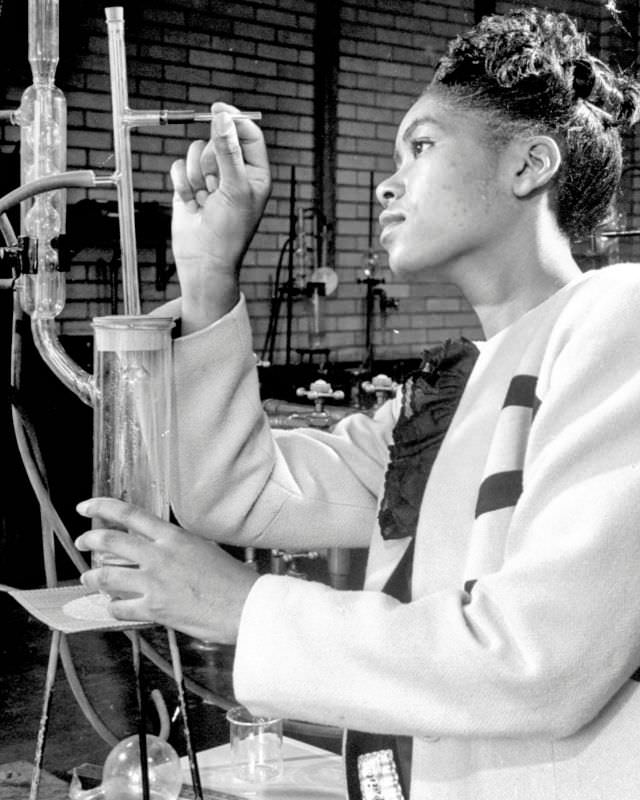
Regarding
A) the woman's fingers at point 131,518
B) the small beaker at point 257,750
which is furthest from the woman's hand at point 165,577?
the small beaker at point 257,750

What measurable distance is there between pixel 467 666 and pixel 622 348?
12.9 inches

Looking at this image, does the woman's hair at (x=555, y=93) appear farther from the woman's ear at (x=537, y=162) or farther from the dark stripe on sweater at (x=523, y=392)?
the dark stripe on sweater at (x=523, y=392)

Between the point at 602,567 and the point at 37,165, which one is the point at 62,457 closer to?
the point at 37,165

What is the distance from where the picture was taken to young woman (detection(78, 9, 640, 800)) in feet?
3.05

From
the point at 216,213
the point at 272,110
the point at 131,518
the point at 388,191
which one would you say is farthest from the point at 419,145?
the point at 272,110

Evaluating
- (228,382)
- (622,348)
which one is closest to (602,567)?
(622,348)

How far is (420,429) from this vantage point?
4.29 ft

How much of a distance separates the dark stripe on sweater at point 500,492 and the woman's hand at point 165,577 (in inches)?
9.3

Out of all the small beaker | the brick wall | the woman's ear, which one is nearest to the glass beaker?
the woman's ear

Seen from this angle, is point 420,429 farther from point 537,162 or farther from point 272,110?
point 272,110

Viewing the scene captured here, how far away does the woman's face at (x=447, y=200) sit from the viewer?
4.17 feet

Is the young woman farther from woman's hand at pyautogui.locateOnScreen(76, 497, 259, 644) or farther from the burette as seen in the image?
the burette

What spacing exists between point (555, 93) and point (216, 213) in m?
0.43

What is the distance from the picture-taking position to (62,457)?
15.6 feet
